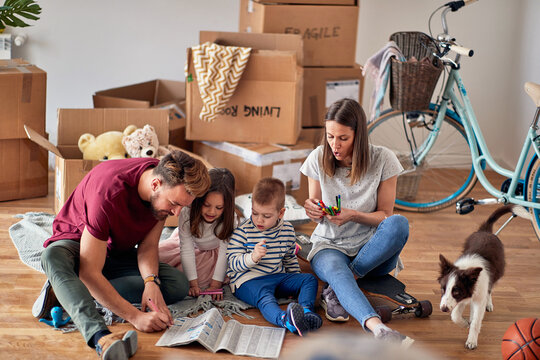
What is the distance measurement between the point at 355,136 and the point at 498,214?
0.65 metres

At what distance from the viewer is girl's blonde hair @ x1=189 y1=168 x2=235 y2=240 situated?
7.52 feet

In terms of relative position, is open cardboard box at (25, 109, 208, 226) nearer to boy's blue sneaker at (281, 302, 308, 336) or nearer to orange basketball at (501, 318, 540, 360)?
boy's blue sneaker at (281, 302, 308, 336)

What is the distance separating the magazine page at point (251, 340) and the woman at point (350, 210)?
25 cm

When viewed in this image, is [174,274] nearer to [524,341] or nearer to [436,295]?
[436,295]

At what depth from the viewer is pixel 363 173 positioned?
233 centimetres

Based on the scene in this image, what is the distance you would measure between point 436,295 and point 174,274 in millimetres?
1031

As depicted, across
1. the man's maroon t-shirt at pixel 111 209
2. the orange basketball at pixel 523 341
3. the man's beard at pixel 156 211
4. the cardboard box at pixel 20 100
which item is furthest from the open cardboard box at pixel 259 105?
the orange basketball at pixel 523 341

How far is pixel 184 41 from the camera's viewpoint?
4.02 meters

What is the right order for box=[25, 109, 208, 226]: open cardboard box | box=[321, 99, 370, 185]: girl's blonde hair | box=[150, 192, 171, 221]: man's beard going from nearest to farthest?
1. box=[150, 192, 171, 221]: man's beard
2. box=[321, 99, 370, 185]: girl's blonde hair
3. box=[25, 109, 208, 226]: open cardboard box

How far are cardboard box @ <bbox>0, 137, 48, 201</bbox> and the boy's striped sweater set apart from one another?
149cm

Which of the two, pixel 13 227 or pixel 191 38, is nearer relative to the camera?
pixel 13 227

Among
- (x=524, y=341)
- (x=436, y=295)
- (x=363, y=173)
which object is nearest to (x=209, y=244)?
(x=363, y=173)

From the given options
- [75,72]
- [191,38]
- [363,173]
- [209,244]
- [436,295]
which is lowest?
[436,295]

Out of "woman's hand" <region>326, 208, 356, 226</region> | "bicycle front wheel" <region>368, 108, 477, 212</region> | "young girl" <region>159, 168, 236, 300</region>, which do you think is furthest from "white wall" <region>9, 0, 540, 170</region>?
"woman's hand" <region>326, 208, 356, 226</region>
